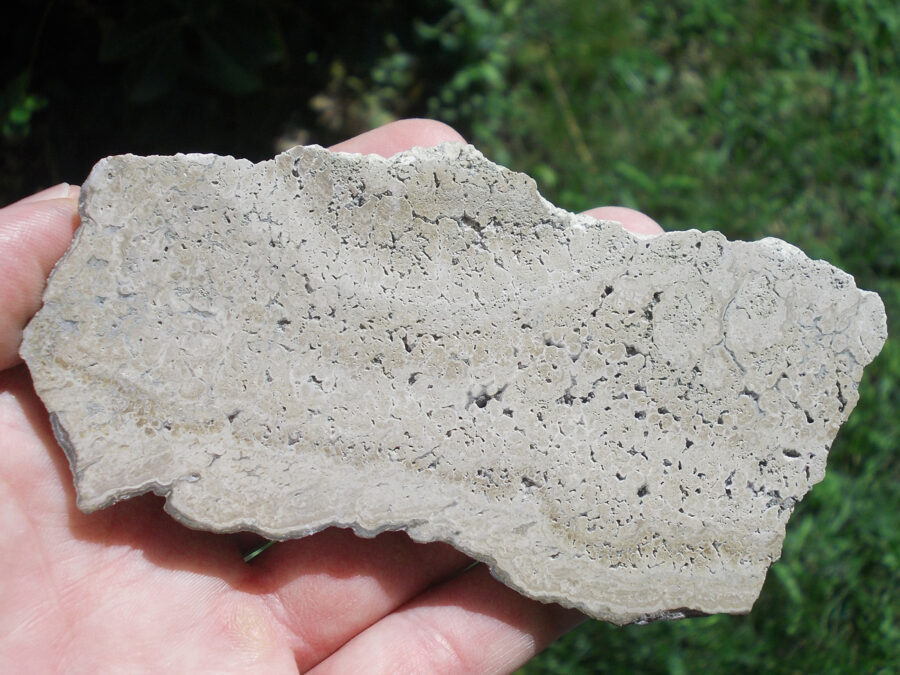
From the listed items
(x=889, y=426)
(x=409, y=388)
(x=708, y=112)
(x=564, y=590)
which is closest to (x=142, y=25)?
(x=409, y=388)

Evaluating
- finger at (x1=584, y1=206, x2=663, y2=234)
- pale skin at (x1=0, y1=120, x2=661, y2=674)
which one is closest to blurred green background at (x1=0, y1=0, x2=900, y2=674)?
pale skin at (x1=0, y1=120, x2=661, y2=674)

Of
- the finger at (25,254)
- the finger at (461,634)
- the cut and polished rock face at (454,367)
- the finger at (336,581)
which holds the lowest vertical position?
the finger at (461,634)

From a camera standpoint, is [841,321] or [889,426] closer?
[841,321]

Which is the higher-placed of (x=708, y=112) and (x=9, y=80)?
(x=9, y=80)

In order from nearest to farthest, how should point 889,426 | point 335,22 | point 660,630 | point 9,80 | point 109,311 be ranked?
point 109,311 < point 9,80 < point 335,22 < point 660,630 < point 889,426

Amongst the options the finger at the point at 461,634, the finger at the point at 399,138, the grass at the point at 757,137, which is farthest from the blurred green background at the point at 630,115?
the finger at the point at 461,634

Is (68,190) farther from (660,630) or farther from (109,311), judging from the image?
(660,630)

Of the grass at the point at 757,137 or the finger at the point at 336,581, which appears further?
the grass at the point at 757,137

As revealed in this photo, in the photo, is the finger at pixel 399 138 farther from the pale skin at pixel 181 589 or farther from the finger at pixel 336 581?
the finger at pixel 336 581
